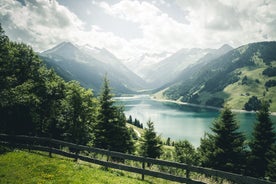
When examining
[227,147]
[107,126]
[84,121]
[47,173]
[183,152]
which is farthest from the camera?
[183,152]

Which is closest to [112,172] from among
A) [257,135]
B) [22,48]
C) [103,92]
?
[103,92]

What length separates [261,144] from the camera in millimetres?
37031

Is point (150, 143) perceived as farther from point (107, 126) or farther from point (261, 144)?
point (261, 144)

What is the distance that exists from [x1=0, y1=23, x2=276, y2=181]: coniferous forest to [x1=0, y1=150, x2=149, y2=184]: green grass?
414 inches

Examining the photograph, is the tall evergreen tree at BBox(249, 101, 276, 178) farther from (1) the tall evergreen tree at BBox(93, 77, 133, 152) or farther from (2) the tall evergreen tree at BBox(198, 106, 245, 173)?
(1) the tall evergreen tree at BBox(93, 77, 133, 152)

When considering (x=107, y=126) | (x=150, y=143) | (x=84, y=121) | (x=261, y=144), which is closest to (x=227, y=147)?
(x=261, y=144)

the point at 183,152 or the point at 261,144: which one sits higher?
the point at 261,144

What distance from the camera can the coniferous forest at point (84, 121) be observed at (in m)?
34.1

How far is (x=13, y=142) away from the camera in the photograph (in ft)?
87.4

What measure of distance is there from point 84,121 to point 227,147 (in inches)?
1249

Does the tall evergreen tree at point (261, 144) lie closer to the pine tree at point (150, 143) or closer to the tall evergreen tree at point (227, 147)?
the tall evergreen tree at point (227, 147)

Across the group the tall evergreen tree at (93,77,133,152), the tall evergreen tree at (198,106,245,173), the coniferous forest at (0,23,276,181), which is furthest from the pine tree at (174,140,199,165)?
the tall evergreen tree at (93,77,133,152)

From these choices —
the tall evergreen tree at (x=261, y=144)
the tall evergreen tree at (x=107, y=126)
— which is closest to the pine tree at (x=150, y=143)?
the tall evergreen tree at (x=107, y=126)

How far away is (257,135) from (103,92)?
87.0 ft
